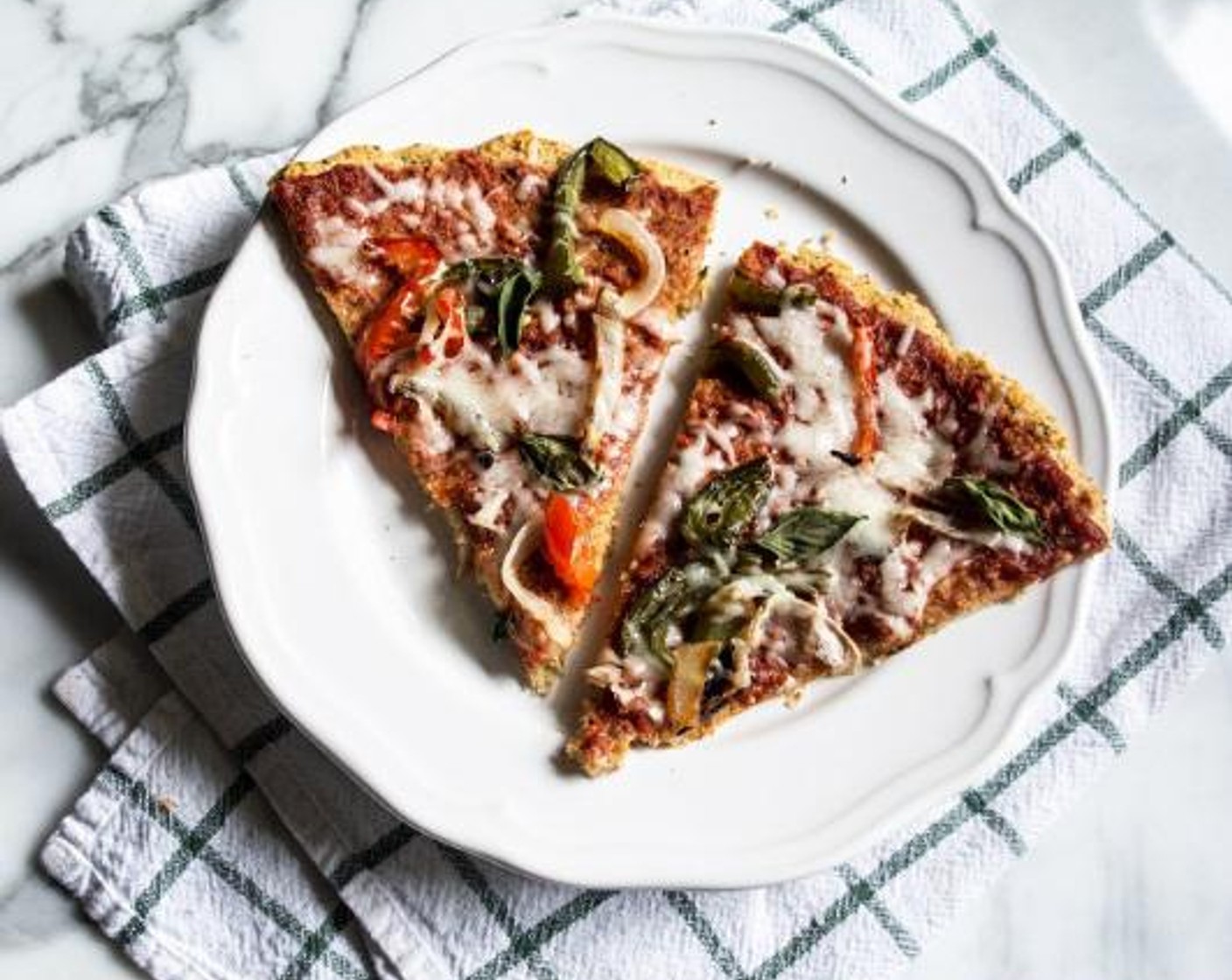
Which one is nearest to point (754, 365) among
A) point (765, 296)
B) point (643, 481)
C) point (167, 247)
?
point (765, 296)

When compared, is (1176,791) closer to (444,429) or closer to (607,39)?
(444,429)

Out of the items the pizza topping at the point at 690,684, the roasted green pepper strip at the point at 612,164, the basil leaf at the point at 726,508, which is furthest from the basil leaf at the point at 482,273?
the pizza topping at the point at 690,684

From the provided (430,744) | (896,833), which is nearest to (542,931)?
(430,744)

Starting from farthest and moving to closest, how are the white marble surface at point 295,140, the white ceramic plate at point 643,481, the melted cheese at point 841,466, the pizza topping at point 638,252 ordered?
the white marble surface at point 295,140 < the pizza topping at point 638,252 < the melted cheese at point 841,466 < the white ceramic plate at point 643,481

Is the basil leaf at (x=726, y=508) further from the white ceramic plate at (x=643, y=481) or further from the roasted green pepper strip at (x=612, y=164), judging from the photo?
the roasted green pepper strip at (x=612, y=164)

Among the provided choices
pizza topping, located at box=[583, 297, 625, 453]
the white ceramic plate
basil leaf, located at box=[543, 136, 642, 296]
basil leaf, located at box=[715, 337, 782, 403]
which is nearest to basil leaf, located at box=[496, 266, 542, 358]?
basil leaf, located at box=[543, 136, 642, 296]

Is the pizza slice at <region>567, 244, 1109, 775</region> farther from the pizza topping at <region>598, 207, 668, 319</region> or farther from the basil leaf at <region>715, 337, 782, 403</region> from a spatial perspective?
the pizza topping at <region>598, 207, 668, 319</region>
